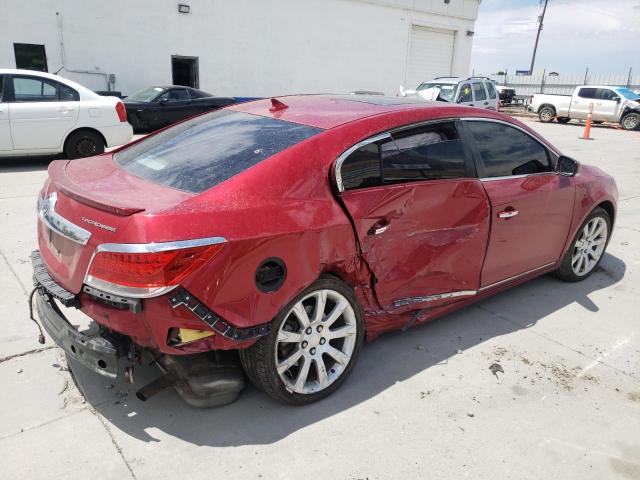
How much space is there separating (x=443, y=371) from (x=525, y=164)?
5.58 ft

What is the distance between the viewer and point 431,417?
114 inches

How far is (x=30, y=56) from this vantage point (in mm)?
15414

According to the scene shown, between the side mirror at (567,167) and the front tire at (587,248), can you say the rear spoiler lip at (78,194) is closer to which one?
the side mirror at (567,167)

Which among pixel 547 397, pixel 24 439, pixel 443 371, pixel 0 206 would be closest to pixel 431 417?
pixel 443 371

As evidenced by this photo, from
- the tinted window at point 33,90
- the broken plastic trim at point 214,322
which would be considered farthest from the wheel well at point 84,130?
the broken plastic trim at point 214,322

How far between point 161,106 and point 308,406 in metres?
12.3

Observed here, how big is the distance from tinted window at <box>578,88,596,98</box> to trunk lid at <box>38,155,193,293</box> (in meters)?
23.2

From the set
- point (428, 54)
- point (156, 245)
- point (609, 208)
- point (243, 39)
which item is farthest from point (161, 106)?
point (428, 54)

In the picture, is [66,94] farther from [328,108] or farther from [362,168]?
[362,168]

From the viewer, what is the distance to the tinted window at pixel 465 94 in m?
15.1

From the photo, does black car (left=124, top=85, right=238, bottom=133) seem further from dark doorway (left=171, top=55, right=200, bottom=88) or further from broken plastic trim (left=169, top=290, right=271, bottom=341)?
broken plastic trim (left=169, top=290, right=271, bottom=341)

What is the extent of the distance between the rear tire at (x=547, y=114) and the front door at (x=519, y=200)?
2114 centimetres

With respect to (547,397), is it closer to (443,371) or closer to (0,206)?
(443,371)

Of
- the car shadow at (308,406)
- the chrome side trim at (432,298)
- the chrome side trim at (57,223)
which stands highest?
the chrome side trim at (57,223)
